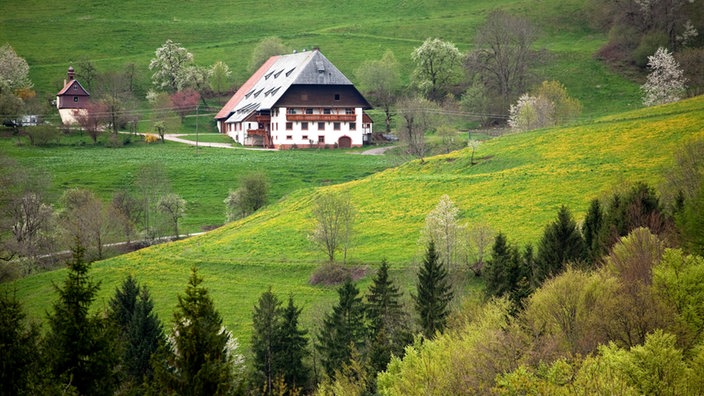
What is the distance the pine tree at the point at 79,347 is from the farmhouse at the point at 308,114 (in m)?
88.4

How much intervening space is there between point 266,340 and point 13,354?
20393mm

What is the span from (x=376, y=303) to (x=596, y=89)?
3244 inches

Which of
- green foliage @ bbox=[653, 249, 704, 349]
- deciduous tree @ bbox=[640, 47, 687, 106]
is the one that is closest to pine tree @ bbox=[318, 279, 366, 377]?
green foliage @ bbox=[653, 249, 704, 349]

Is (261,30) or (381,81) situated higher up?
(261,30)

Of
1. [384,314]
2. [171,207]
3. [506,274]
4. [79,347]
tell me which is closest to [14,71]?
[171,207]

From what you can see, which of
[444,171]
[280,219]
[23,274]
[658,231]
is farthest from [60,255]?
[658,231]

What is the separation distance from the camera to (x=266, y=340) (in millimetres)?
45188

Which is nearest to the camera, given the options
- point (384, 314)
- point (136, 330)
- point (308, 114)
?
point (136, 330)

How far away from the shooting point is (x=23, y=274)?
222 ft

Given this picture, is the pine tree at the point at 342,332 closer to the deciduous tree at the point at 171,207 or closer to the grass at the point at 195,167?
the deciduous tree at the point at 171,207

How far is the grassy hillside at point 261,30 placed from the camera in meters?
144

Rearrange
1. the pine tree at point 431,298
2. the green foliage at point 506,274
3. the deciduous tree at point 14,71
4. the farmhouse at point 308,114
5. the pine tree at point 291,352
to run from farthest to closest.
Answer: the deciduous tree at point 14,71 < the farmhouse at point 308,114 < the green foliage at point 506,274 < the pine tree at point 431,298 < the pine tree at point 291,352

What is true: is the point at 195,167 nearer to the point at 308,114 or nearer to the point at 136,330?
the point at 308,114

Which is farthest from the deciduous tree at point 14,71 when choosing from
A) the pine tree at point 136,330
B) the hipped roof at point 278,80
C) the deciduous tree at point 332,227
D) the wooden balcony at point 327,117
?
the pine tree at point 136,330
